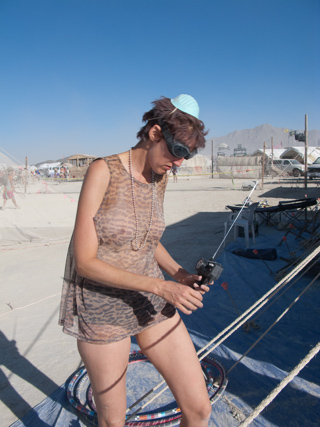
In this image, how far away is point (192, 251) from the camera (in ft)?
22.5

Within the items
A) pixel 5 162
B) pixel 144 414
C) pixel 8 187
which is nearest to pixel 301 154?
pixel 5 162

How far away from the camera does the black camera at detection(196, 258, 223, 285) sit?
4.43 feet

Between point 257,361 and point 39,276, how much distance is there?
13.6ft

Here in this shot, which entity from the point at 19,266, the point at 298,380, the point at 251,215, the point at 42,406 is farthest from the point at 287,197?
the point at 42,406

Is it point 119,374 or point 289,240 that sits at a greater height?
point 119,374


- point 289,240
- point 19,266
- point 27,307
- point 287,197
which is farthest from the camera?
point 287,197

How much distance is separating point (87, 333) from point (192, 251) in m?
5.65

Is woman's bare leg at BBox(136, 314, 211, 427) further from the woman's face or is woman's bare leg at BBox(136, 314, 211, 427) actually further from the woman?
the woman's face

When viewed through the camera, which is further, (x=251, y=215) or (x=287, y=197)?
(x=287, y=197)

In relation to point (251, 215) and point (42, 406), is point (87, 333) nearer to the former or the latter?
point (42, 406)

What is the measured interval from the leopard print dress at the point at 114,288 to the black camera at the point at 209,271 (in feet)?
0.82

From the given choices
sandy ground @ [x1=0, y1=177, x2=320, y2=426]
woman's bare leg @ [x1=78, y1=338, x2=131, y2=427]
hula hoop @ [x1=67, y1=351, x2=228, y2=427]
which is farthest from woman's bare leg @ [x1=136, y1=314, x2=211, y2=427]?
sandy ground @ [x1=0, y1=177, x2=320, y2=426]

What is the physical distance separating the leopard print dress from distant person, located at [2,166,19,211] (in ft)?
24.3

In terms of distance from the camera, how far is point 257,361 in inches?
112
